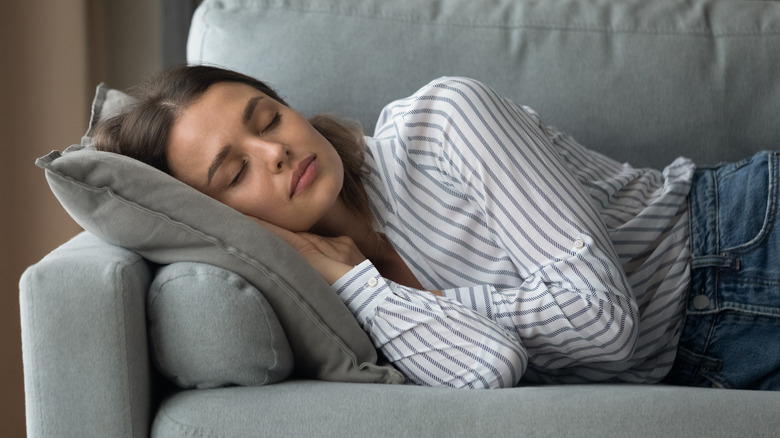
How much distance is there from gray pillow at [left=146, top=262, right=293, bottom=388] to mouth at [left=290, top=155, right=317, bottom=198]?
0.79 feet

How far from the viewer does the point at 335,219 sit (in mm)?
1330

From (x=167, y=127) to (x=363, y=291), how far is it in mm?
426

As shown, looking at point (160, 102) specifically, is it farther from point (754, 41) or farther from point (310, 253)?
point (754, 41)

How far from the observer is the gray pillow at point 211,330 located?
3.09 ft

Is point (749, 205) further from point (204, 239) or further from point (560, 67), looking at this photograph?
point (204, 239)

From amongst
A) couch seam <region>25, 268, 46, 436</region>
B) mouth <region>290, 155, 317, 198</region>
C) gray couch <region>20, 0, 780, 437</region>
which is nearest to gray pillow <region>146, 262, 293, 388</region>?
gray couch <region>20, 0, 780, 437</region>

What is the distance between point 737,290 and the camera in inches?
47.4

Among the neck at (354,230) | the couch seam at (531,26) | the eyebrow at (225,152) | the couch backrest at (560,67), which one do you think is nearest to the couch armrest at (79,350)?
the eyebrow at (225,152)

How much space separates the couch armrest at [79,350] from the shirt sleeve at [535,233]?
0.51 m

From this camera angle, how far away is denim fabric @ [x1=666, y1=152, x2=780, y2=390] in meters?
1.19

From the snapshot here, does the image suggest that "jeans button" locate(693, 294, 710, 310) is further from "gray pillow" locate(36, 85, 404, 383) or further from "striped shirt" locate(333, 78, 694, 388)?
"gray pillow" locate(36, 85, 404, 383)

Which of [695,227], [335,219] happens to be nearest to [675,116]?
[695,227]

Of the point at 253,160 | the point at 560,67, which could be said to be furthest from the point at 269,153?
the point at 560,67

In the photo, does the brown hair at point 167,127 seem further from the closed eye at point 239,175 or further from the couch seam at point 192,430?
the couch seam at point 192,430
